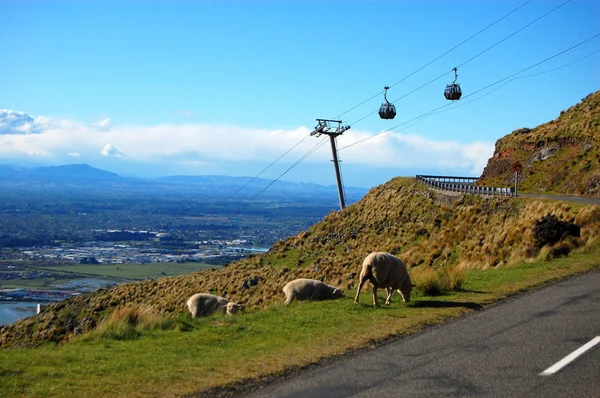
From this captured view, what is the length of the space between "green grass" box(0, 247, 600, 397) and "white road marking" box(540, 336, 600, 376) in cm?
308

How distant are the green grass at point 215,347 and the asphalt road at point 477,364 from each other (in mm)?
730

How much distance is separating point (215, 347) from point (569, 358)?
5866 millimetres

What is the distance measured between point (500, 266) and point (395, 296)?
709cm

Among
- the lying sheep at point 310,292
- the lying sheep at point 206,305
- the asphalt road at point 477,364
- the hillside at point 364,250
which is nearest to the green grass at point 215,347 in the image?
the asphalt road at point 477,364

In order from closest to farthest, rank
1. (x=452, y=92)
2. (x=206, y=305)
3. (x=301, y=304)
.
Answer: (x=301, y=304), (x=206, y=305), (x=452, y=92)

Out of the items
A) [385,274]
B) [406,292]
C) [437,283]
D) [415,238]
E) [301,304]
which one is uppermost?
[415,238]

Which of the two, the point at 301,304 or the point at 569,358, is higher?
the point at 569,358

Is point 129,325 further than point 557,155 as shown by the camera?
No

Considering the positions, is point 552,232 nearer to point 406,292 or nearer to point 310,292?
point 406,292

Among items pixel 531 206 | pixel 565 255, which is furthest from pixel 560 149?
pixel 565 255

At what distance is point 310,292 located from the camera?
18391mm

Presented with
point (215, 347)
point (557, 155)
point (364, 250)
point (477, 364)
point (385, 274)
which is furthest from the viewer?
point (557, 155)

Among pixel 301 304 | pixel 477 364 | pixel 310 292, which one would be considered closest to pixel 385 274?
pixel 301 304

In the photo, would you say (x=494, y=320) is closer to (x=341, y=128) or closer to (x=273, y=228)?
(x=341, y=128)
